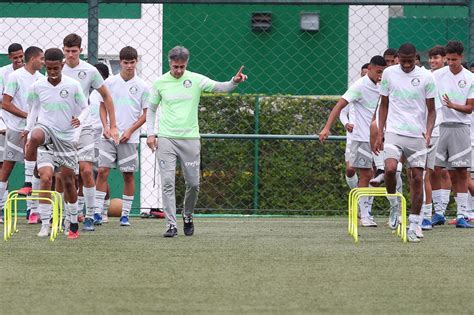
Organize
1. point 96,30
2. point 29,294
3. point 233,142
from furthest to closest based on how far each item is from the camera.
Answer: point 233,142, point 96,30, point 29,294

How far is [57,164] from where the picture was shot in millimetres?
12859

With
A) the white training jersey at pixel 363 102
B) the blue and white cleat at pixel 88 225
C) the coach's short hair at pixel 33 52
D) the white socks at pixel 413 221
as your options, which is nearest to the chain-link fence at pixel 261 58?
the coach's short hair at pixel 33 52

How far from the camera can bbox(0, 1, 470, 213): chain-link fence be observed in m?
18.3

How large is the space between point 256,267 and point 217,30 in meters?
10.1

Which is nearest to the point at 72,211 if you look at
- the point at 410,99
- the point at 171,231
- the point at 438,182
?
the point at 171,231

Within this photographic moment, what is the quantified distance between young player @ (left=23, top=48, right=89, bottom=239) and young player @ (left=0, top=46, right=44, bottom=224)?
2.30m

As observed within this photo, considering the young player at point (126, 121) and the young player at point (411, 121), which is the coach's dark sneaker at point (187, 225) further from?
the young player at point (411, 121)

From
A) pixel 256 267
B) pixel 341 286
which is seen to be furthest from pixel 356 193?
pixel 341 286

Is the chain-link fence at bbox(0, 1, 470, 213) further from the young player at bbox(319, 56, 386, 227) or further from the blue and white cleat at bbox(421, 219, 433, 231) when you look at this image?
the blue and white cleat at bbox(421, 219, 433, 231)

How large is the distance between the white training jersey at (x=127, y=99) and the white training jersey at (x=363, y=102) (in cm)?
243

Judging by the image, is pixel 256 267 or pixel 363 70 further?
pixel 363 70

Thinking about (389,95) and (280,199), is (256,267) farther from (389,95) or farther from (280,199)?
(280,199)

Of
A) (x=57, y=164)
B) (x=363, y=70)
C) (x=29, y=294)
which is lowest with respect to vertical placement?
(x=29, y=294)

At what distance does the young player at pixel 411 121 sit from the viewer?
12.6 meters
